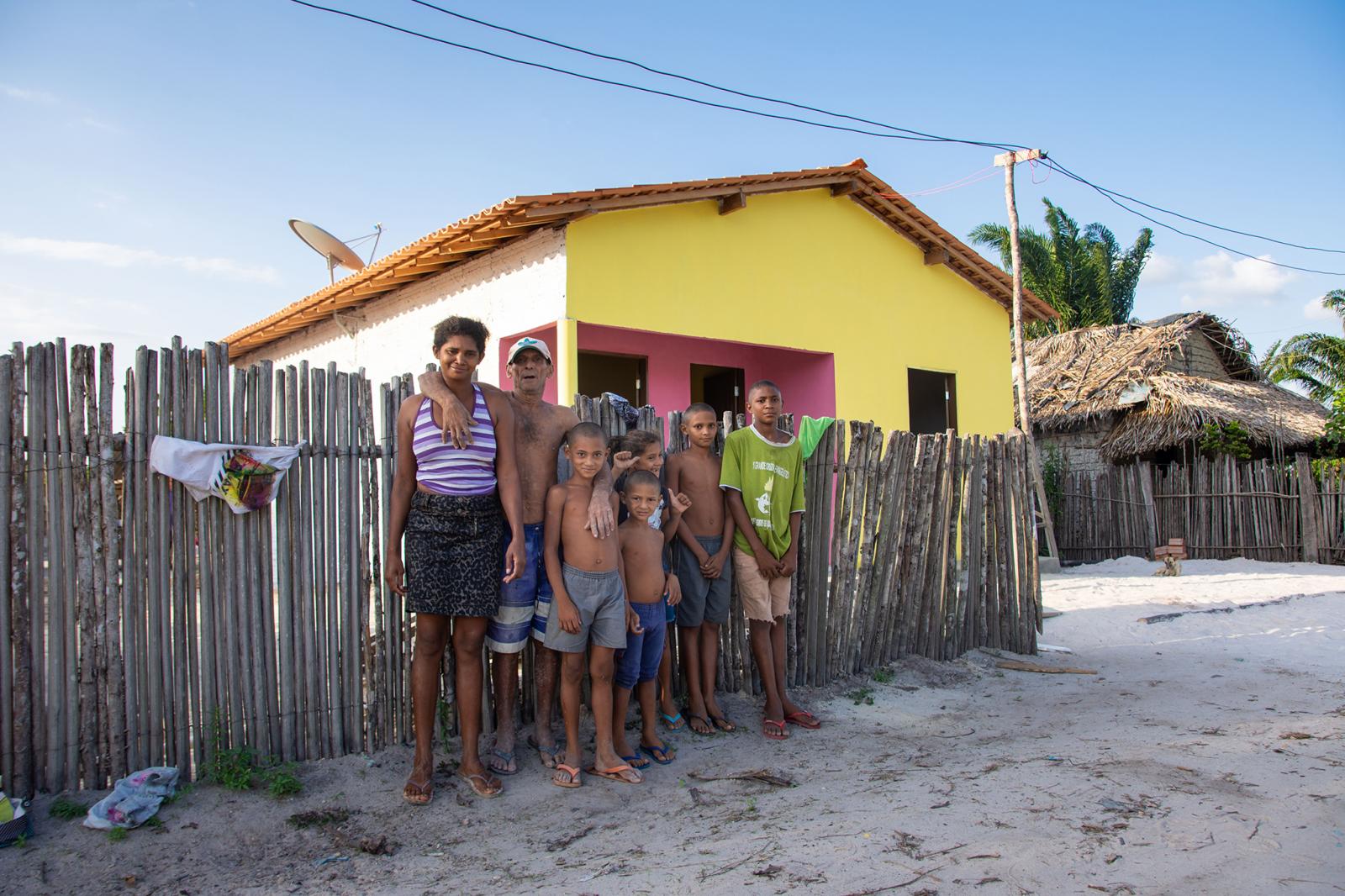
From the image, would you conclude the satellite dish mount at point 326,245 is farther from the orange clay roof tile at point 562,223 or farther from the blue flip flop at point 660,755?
the blue flip flop at point 660,755

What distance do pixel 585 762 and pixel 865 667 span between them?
225 centimetres

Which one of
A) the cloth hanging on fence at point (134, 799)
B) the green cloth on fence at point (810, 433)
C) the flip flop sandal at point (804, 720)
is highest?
the green cloth on fence at point (810, 433)

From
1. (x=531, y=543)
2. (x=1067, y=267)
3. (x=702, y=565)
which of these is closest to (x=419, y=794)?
(x=531, y=543)

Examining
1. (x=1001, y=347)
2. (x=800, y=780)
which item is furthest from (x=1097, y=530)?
(x=800, y=780)

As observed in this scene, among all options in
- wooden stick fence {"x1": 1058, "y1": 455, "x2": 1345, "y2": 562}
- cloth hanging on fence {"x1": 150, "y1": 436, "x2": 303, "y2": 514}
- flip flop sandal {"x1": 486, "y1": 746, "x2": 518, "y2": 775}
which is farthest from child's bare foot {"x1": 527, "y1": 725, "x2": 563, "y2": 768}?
wooden stick fence {"x1": 1058, "y1": 455, "x2": 1345, "y2": 562}

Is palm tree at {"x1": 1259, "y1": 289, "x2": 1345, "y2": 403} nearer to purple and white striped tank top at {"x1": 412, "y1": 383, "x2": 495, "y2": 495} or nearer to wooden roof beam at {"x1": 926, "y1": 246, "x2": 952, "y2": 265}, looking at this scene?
wooden roof beam at {"x1": 926, "y1": 246, "x2": 952, "y2": 265}

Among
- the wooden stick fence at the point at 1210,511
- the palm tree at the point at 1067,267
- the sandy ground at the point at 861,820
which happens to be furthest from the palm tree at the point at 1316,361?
the sandy ground at the point at 861,820

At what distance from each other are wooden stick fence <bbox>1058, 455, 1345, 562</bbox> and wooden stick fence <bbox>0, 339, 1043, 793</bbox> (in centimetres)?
1150

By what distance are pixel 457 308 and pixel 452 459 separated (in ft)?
20.3

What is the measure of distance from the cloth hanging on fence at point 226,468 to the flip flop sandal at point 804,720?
270 centimetres

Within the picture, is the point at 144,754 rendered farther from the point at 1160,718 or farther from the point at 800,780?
the point at 1160,718

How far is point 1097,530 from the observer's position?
13531 mm

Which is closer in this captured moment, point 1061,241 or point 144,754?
point 144,754

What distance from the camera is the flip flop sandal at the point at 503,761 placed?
3617mm
